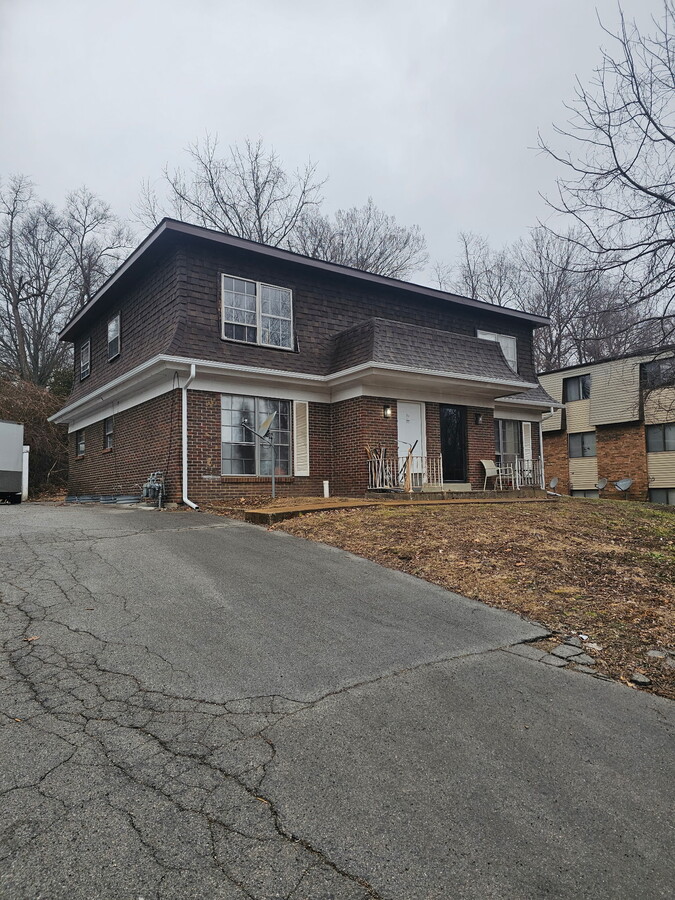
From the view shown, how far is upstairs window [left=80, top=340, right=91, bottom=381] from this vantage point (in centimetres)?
1698

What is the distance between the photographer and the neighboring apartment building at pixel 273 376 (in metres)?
11.9

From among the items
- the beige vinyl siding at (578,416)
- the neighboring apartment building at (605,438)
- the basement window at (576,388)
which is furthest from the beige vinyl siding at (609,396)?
the basement window at (576,388)

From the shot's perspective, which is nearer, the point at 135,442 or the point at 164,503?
the point at 164,503

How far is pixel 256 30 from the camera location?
46.1 ft

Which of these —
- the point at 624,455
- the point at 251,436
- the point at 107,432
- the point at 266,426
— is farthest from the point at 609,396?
the point at 107,432

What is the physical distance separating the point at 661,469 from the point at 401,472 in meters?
14.9

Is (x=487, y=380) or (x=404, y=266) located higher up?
(x=404, y=266)

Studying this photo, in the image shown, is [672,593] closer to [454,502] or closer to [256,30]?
[454,502]

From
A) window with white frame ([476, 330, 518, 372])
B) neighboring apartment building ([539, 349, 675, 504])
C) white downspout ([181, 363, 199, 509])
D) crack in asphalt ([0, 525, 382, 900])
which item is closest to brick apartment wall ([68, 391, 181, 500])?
white downspout ([181, 363, 199, 509])

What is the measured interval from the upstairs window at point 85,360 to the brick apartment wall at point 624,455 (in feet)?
67.1

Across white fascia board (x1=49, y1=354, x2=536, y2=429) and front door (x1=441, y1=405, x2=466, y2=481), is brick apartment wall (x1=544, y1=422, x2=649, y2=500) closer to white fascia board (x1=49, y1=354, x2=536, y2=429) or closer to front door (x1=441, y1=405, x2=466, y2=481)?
white fascia board (x1=49, y1=354, x2=536, y2=429)

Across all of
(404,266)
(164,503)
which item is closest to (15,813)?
(164,503)

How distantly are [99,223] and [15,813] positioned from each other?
31074 millimetres

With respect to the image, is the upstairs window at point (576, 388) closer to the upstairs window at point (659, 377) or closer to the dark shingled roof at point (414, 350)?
the dark shingled roof at point (414, 350)
